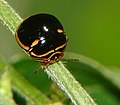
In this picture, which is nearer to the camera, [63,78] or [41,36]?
[63,78]

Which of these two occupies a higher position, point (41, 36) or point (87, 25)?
point (87, 25)

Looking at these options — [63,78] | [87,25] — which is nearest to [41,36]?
[63,78]

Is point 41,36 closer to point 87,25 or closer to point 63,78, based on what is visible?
point 63,78

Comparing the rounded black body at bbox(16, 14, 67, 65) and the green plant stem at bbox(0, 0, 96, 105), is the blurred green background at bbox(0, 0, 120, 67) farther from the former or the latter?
the green plant stem at bbox(0, 0, 96, 105)

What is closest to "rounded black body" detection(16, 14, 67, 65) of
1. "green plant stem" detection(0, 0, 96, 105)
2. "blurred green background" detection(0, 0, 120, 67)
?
"green plant stem" detection(0, 0, 96, 105)

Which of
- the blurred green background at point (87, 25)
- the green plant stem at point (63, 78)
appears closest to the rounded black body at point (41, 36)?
the green plant stem at point (63, 78)

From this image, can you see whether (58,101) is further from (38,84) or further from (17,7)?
(17,7)
